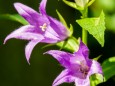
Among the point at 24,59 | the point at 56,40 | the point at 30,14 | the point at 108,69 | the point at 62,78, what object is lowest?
the point at 24,59

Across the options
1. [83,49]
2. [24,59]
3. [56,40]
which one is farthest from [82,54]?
[24,59]

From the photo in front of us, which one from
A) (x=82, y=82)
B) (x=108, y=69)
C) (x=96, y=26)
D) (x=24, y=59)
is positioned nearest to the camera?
(x=96, y=26)

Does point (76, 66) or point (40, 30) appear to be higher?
point (40, 30)

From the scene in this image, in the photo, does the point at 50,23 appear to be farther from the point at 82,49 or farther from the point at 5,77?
the point at 5,77

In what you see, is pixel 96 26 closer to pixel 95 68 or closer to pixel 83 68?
pixel 95 68

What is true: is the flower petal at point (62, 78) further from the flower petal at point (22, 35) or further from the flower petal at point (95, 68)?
the flower petal at point (22, 35)

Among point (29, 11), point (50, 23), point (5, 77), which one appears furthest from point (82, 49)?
point (5, 77)

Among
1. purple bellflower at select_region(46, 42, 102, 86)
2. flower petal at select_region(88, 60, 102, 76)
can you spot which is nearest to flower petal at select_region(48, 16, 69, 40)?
purple bellflower at select_region(46, 42, 102, 86)
